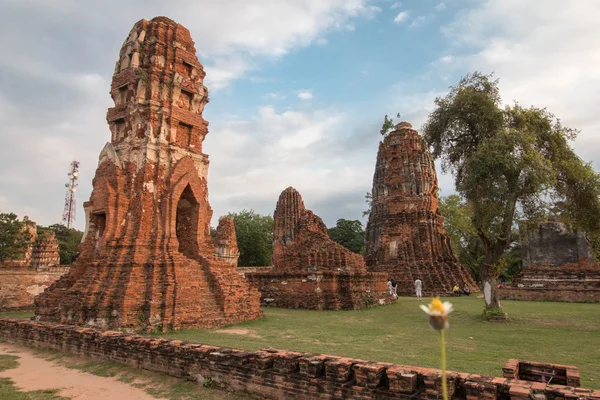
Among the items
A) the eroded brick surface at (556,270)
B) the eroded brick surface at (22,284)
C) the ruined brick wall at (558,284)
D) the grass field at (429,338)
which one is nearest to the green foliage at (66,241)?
the eroded brick surface at (22,284)

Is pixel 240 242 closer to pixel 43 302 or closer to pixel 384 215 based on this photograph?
pixel 384 215

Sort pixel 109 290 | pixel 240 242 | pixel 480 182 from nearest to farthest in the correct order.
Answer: pixel 109 290, pixel 480 182, pixel 240 242

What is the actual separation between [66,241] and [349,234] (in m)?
33.3

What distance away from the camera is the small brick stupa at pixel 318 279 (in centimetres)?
1509

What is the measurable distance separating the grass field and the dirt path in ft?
→ 7.21

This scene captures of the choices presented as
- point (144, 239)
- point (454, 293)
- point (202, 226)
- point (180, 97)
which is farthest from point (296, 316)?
point (454, 293)

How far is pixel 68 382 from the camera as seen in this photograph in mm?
5922

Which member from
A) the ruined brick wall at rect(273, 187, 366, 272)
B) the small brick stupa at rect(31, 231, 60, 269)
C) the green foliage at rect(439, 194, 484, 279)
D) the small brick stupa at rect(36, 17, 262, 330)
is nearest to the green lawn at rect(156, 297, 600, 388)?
the small brick stupa at rect(36, 17, 262, 330)

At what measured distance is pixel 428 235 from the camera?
2586 centimetres

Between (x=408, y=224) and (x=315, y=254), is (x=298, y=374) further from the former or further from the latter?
(x=408, y=224)

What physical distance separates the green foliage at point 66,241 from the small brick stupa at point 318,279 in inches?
1152

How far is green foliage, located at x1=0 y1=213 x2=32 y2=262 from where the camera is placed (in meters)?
22.0

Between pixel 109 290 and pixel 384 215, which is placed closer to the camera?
pixel 109 290

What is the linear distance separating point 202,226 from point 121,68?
5.61 metres
